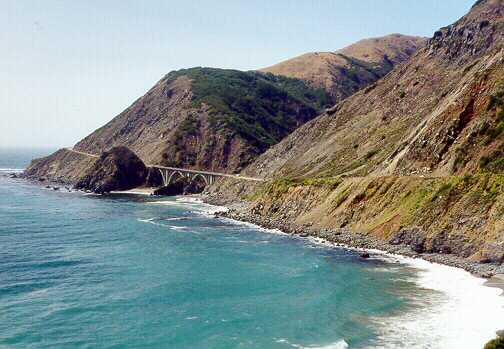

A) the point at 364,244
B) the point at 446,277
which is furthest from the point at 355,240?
the point at 446,277

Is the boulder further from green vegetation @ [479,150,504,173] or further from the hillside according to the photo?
green vegetation @ [479,150,504,173]

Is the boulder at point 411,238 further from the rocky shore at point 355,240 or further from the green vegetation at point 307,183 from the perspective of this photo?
the green vegetation at point 307,183

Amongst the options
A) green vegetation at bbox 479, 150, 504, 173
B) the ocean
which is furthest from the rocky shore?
green vegetation at bbox 479, 150, 504, 173

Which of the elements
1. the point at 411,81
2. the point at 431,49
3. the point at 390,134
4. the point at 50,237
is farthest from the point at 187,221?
the point at 431,49

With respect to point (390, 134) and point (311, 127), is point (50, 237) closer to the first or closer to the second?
point (390, 134)

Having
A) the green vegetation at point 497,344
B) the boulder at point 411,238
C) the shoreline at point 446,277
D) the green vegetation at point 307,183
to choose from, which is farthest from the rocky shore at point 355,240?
the green vegetation at point 497,344

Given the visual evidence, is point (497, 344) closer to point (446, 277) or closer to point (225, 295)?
point (446, 277)
